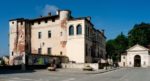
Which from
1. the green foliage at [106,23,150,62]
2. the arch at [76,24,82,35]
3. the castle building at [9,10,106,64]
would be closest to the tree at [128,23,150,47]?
the green foliage at [106,23,150,62]

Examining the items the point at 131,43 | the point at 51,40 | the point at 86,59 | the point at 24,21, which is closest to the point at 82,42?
the point at 86,59

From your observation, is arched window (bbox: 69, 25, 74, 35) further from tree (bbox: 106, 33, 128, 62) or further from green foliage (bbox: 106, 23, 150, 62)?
tree (bbox: 106, 33, 128, 62)

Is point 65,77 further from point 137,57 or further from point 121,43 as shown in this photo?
point 121,43

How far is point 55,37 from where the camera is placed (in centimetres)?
7306

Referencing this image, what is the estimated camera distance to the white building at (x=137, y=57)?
113 meters

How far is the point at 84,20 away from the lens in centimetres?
6725

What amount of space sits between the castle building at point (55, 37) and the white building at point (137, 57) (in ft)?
130

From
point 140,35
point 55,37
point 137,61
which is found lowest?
point 137,61

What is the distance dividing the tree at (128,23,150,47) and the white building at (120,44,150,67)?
25.5 ft

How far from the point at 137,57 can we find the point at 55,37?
53.5m

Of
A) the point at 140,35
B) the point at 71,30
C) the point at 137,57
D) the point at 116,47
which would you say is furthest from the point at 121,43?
the point at 71,30

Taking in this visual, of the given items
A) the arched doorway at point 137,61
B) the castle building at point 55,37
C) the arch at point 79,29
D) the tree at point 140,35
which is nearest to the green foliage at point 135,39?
Answer: the tree at point 140,35

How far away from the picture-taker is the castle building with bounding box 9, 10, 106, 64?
6762cm

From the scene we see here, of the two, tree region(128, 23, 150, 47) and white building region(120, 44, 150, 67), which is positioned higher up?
tree region(128, 23, 150, 47)
